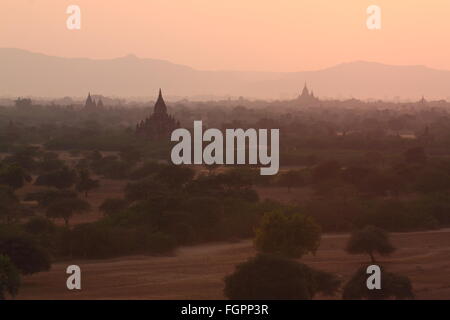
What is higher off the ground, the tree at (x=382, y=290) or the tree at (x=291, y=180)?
the tree at (x=291, y=180)

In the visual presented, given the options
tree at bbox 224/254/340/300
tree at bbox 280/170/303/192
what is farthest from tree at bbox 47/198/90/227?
tree at bbox 280/170/303/192

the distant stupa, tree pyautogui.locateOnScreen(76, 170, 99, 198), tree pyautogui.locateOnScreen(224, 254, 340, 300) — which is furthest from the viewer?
the distant stupa

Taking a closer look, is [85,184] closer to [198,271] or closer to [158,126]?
[198,271]

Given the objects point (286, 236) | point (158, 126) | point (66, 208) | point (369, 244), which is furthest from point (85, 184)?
point (158, 126)

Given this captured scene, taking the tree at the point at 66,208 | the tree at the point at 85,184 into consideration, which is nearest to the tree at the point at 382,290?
the tree at the point at 66,208

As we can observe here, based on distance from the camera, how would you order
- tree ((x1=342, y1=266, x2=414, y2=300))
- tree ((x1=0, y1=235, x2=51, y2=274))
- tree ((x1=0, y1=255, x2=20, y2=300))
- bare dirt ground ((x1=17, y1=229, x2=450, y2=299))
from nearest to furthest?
tree ((x1=342, y1=266, x2=414, y2=300)), tree ((x1=0, y1=255, x2=20, y2=300)), bare dirt ground ((x1=17, y1=229, x2=450, y2=299)), tree ((x1=0, y1=235, x2=51, y2=274))

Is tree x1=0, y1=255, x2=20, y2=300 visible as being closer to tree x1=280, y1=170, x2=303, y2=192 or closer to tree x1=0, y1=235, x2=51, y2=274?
tree x1=0, y1=235, x2=51, y2=274

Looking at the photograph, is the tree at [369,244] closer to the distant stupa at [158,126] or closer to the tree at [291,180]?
the tree at [291,180]
